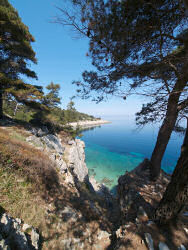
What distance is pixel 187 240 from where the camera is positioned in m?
1.70

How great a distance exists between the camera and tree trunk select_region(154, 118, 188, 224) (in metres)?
1.69

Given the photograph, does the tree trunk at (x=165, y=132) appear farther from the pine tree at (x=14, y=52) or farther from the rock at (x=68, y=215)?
the pine tree at (x=14, y=52)

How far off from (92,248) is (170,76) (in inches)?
229

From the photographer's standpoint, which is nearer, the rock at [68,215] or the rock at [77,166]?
the rock at [68,215]

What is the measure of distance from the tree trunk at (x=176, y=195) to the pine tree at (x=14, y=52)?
27.2 ft

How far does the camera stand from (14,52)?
6.52 m

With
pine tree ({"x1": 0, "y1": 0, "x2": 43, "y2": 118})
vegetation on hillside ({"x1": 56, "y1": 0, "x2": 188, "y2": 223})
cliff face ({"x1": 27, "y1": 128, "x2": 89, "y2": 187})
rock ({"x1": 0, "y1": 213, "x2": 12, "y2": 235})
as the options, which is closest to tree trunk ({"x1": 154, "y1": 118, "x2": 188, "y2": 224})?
vegetation on hillside ({"x1": 56, "y1": 0, "x2": 188, "y2": 223})

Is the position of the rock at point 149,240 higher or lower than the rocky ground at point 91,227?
higher

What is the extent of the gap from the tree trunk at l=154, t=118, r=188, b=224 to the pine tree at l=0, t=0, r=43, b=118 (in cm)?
828

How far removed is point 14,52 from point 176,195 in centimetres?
1081

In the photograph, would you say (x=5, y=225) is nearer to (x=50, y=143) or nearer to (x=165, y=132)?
(x=165, y=132)

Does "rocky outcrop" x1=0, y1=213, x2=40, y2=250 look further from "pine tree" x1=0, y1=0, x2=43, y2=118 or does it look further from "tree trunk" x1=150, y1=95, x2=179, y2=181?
"pine tree" x1=0, y1=0, x2=43, y2=118

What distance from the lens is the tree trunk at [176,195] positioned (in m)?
1.69

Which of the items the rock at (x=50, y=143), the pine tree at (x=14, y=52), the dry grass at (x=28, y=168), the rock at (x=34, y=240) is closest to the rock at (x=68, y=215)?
the dry grass at (x=28, y=168)
